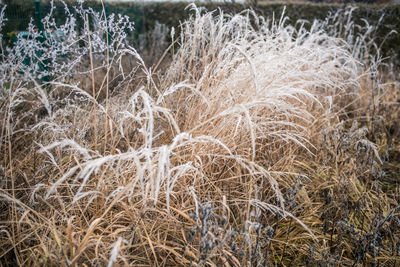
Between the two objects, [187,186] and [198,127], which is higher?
[198,127]

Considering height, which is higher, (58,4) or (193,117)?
(58,4)

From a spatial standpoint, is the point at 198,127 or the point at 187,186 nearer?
the point at 187,186

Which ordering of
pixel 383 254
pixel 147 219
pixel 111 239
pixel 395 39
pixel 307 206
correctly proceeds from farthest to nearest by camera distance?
pixel 395 39
pixel 307 206
pixel 383 254
pixel 147 219
pixel 111 239

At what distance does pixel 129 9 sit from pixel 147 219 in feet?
13.2

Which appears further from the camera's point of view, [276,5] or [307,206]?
[276,5]

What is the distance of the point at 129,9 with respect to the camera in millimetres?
4652

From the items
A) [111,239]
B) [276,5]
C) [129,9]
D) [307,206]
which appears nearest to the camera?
[111,239]

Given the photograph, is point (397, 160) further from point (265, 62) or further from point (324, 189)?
point (265, 62)

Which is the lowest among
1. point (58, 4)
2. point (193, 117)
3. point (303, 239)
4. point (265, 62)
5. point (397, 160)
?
point (397, 160)

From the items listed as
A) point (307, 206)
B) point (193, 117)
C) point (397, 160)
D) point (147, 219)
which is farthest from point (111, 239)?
point (397, 160)

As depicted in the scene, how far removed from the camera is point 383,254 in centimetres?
150

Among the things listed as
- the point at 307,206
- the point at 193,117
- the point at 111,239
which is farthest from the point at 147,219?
the point at 307,206

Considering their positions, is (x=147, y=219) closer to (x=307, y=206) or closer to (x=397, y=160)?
(x=307, y=206)

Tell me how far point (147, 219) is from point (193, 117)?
69cm
